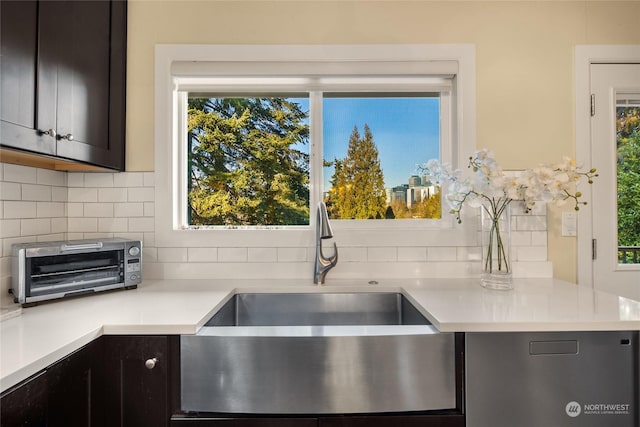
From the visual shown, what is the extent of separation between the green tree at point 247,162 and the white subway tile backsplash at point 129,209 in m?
0.24

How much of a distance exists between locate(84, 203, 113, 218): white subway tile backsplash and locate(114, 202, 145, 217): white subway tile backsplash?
1.1 inches

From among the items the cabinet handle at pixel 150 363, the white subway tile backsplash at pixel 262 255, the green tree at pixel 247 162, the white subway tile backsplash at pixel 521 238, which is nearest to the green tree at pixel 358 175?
the green tree at pixel 247 162

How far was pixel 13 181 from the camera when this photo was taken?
4.50 ft

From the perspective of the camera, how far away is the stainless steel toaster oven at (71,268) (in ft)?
3.94

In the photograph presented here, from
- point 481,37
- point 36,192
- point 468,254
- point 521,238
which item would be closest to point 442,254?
point 468,254

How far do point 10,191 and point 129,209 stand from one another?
1.50 feet

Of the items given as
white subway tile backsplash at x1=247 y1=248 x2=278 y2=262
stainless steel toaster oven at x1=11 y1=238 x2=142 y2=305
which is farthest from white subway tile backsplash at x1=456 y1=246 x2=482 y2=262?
stainless steel toaster oven at x1=11 y1=238 x2=142 y2=305

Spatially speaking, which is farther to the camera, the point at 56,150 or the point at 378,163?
the point at 378,163

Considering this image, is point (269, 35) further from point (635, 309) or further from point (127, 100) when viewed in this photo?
point (635, 309)

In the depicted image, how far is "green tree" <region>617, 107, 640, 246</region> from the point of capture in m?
1.75

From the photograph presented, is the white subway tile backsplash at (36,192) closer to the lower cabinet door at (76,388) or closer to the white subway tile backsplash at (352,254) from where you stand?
the lower cabinet door at (76,388)

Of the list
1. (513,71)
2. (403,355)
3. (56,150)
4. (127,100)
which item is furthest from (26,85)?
(513,71)

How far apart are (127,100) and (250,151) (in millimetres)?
644

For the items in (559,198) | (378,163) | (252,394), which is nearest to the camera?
(252,394)
